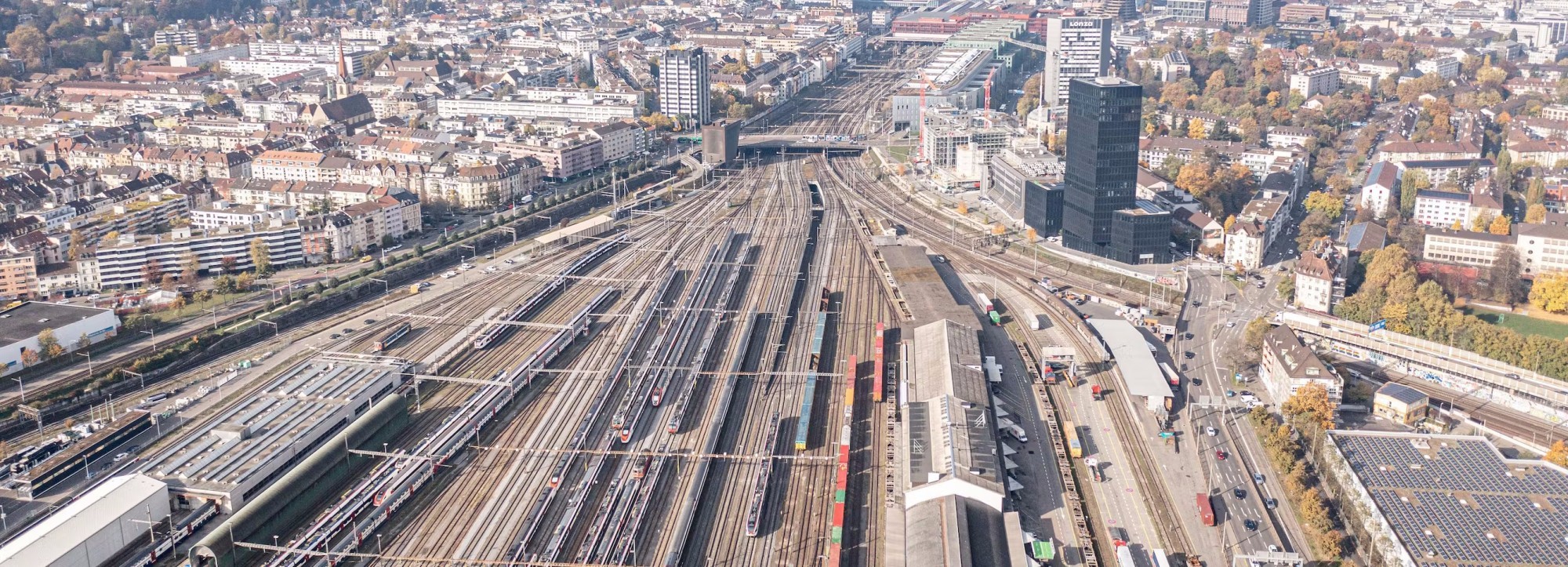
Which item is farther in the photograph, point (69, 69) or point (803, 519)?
point (69, 69)

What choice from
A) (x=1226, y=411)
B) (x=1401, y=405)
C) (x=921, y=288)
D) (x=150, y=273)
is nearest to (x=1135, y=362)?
→ (x=1226, y=411)

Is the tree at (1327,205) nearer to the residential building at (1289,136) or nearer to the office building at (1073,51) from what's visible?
the residential building at (1289,136)

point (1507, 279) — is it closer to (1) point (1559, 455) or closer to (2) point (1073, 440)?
(1) point (1559, 455)

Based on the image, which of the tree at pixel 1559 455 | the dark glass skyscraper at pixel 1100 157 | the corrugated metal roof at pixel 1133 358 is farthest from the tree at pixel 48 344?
the tree at pixel 1559 455

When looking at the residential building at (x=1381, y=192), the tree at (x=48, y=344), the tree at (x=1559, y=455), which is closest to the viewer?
the tree at (x=1559, y=455)

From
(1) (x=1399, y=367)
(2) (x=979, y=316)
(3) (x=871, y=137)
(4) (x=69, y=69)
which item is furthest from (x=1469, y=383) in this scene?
(4) (x=69, y=69)

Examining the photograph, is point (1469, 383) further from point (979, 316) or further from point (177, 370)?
point (177, 370)

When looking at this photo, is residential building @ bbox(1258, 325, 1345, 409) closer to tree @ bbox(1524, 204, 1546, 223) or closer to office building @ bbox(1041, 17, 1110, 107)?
tree @ bbox(1524, 204, 1546, 223)

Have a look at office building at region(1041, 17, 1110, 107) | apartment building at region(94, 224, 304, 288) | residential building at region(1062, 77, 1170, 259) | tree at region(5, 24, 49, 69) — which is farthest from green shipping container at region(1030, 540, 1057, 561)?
tree at region(5, 24, 49, 69)
